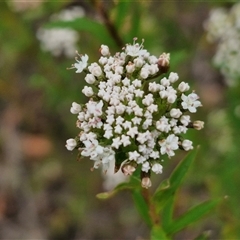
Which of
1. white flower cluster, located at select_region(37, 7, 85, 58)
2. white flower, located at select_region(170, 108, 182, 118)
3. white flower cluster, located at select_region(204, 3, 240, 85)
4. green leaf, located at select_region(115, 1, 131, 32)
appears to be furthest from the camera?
white flower cluster, located at select_region(37, 7, 85, 58)

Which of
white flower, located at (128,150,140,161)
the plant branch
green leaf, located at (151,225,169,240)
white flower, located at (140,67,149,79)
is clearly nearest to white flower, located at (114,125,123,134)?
white flower, located at (128,150,140,161)

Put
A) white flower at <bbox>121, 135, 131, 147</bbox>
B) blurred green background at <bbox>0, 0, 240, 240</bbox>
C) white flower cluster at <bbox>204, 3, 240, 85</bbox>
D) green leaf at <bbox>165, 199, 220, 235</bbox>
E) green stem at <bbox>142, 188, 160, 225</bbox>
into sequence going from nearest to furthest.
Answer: white flower at <bbox>121, 135, 131, 147</bbox> → green stem at <bbox>142, 188, 160, 225</bbox> → green leaf at <bbox>165, 199, 220, 235</bbox> → white flower cluster at <bbox>204, 3, 240, 85</bbox> → blurred green background at <bbox>0, 0, 240, 240</bbox>

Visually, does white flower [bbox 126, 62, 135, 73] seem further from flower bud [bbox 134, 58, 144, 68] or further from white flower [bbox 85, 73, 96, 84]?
white flower [bbox 85, 73, 96, 84]

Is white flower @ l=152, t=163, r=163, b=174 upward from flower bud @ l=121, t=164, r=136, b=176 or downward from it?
downward

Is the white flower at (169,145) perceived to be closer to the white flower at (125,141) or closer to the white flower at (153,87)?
the white flower at (125,141)

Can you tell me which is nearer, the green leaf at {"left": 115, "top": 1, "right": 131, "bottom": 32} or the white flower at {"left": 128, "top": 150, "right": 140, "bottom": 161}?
the white flower at {"left": 128, "top": 150, "right": 140, "bottom": 161}

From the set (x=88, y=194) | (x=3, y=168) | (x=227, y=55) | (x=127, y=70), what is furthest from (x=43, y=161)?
(x=127, y=70)

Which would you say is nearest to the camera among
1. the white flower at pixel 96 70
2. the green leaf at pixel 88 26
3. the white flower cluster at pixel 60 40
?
the white flower at pixel 96 70

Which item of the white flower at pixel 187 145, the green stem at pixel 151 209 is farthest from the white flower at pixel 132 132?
the green stem at pixel 151 209
